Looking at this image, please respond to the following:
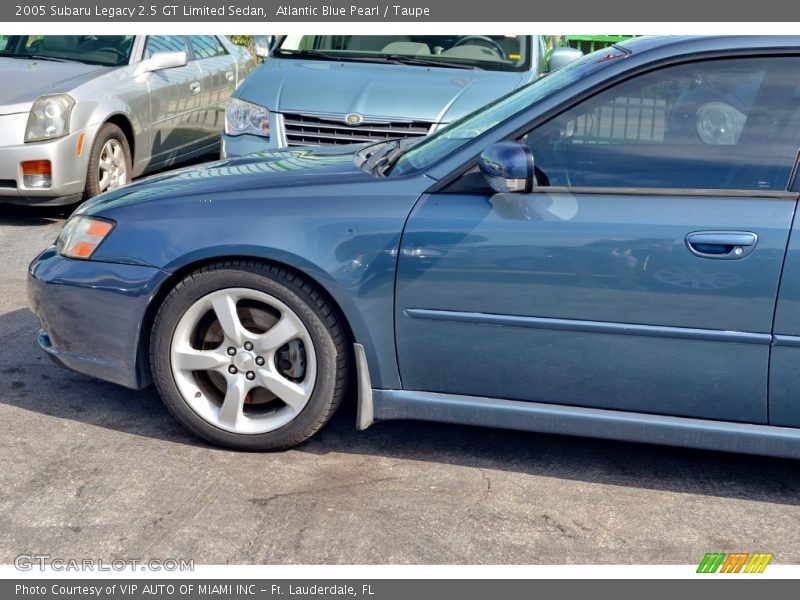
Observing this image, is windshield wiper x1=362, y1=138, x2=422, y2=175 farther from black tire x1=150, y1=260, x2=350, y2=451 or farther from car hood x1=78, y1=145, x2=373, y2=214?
black tire x1=150, y1=260, x2=350, y2=451

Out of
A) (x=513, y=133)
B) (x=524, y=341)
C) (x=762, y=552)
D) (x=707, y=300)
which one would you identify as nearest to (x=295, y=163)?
(x=513, y=133)

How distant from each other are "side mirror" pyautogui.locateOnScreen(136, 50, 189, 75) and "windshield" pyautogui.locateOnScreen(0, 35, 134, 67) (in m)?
0.13

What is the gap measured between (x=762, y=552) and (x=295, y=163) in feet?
7.46

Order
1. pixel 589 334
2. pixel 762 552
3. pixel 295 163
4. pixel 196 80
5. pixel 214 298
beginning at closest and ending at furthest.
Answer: pixel 762 552 → pixel 589 334 → pixel 214 298 → pixel 295 163 → pixel 196 80

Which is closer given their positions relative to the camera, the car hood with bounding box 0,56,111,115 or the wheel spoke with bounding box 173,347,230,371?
the wheel spoke with bounding box 173,347,230,371

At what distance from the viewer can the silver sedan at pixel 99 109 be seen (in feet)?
24.7

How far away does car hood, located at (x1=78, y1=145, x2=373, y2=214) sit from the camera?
4.13 m

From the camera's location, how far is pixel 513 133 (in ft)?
12.8

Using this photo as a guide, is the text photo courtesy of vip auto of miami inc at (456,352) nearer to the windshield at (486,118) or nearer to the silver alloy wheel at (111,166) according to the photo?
the windshield at (486,118)

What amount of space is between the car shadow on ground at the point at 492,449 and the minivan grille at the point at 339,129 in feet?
A: 8.12

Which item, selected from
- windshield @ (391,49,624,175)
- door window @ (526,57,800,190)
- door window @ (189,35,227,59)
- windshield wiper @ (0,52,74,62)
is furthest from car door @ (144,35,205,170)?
door window @ (526,57,800,190)

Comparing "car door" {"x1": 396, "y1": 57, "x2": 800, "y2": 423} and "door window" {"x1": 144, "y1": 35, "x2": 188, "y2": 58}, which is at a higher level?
"door window" {"x1": 144, "y1": 35, "x2": 188, "y2": 58}

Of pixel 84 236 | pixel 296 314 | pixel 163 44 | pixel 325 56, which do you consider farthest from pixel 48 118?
pixel 296 314

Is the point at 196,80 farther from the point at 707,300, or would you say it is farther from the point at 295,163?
the point at 707,300
